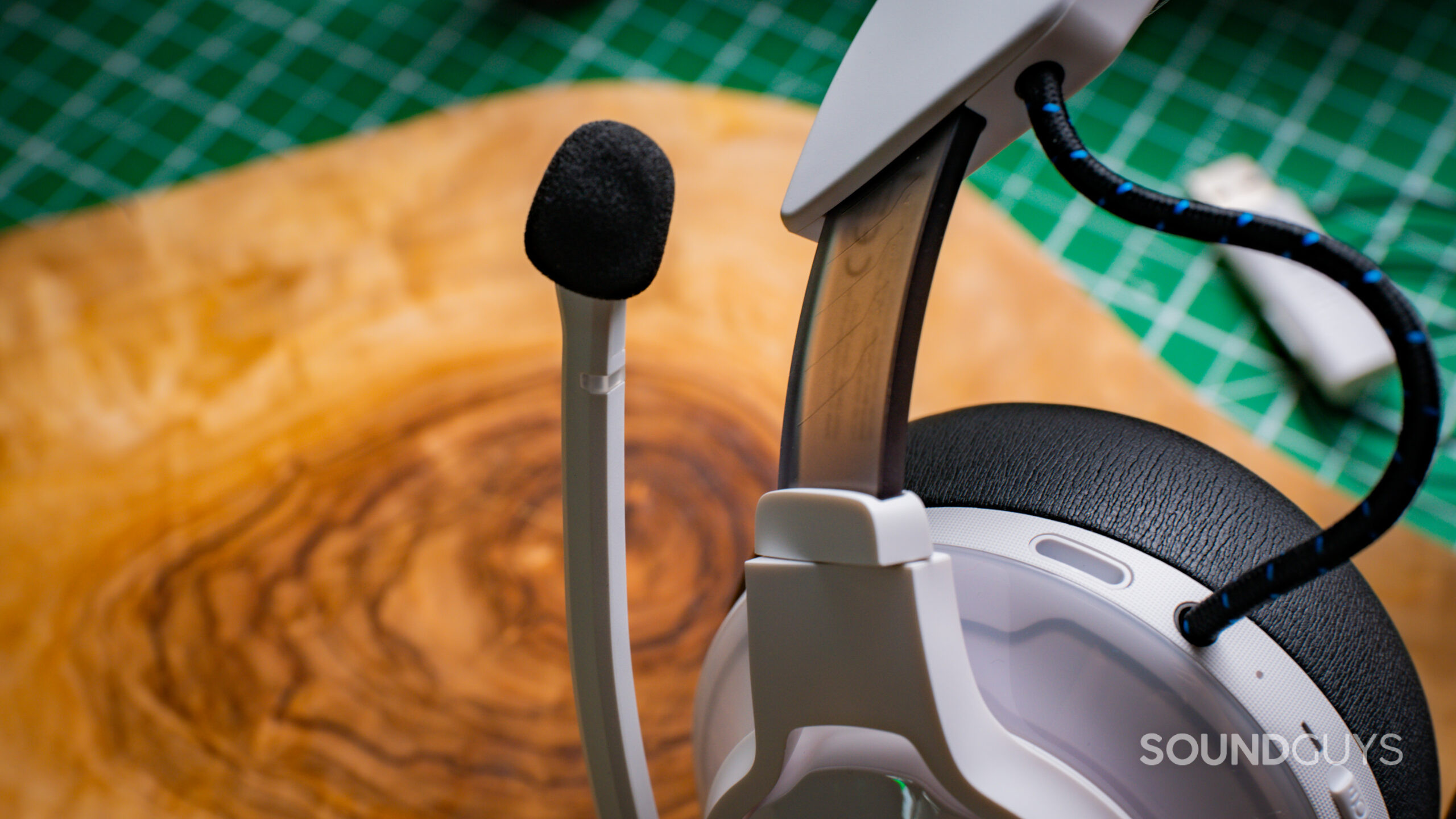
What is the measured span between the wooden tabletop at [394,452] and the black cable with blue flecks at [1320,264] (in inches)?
13.8

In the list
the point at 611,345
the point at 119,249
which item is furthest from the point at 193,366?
the point at 611,345

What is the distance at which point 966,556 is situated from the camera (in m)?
0.32

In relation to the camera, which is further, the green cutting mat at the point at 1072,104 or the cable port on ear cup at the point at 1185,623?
the green cutting mat at the point at 1072,104

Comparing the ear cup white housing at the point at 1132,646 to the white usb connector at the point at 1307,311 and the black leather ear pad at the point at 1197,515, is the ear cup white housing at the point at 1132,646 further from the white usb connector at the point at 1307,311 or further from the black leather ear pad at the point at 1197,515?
the white usb connector at the point at 1307,311

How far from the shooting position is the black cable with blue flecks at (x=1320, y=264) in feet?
0.62

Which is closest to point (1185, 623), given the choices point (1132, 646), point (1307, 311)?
point (1132, 646)

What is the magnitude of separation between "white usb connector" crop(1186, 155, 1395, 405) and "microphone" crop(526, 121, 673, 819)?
60 centimetres

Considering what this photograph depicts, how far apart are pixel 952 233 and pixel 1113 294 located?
0.95 feet

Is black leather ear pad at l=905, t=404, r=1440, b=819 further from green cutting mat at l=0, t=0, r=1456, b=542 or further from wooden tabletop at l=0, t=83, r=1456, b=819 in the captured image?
green cutting mat at l=0, t=0, r=1456, b=542

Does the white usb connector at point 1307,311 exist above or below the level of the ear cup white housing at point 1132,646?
below

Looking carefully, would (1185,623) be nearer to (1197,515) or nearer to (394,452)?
(1197,515)

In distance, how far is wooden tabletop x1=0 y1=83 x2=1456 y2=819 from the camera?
1.67 ft

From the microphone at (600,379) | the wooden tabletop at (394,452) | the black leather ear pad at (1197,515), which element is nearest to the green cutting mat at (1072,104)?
the wooden tabletop at (394,452)

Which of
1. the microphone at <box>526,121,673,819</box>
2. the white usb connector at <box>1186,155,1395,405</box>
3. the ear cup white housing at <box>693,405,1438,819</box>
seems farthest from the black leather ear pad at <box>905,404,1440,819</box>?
the white usb connector at <box>1186,155,1395,405</box>
